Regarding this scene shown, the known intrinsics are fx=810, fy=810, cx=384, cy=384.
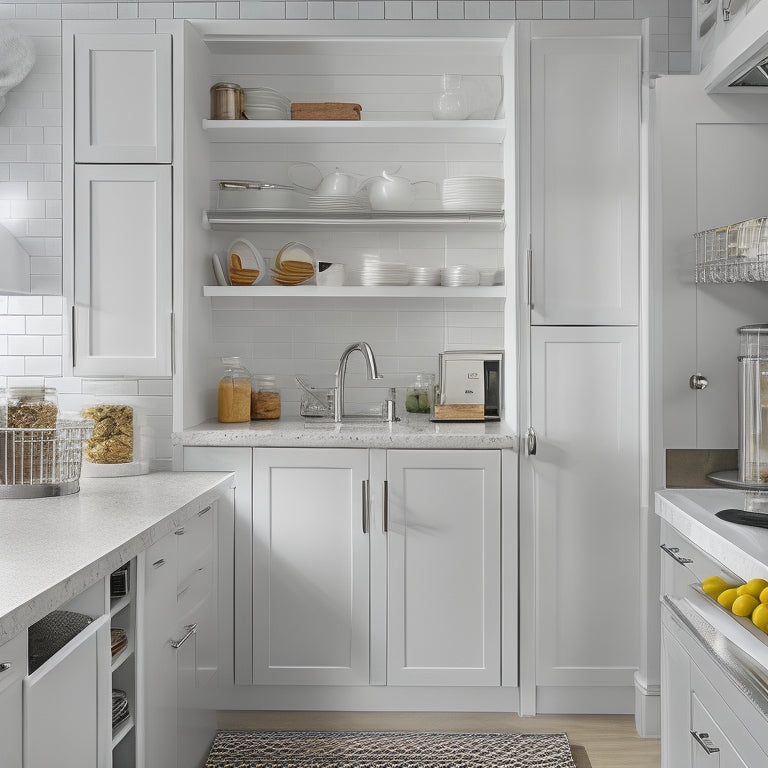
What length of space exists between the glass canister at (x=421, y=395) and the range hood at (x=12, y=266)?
1.52 meters

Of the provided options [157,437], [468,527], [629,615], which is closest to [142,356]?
[157,437]

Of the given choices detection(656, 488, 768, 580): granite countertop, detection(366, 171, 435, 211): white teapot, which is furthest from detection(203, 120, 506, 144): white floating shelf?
detection(656, 488, 768, 580): granite countertop

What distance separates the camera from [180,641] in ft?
7.40

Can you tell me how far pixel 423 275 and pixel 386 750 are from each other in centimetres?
171

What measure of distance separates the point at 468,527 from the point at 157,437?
1.18 metres

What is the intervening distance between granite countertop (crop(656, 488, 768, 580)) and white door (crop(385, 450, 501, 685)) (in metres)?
0.80

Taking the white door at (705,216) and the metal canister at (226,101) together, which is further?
the metal canister at (226,101)

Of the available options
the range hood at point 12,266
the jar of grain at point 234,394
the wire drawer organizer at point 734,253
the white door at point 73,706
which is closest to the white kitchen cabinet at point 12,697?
the white door at point 73,706

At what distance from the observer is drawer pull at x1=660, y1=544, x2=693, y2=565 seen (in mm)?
1914

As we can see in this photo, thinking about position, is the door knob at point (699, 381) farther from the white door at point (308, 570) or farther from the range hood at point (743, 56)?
the white door at point (308, 570)

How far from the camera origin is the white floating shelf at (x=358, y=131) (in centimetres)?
310

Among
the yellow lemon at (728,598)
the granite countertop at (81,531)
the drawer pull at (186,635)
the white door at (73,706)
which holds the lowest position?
the drawer pull at (186,635)

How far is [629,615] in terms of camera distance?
291 cm

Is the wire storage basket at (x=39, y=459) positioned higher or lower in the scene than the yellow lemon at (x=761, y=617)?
higher
